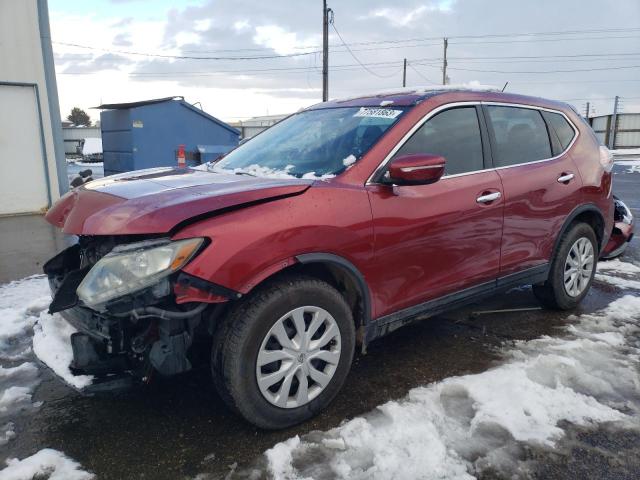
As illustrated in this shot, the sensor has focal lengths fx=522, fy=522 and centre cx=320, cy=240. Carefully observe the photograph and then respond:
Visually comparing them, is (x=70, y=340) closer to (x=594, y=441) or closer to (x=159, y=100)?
(x=594, y=441)

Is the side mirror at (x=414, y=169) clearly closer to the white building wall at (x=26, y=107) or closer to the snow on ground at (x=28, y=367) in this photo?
the snow on ground at (x=28, y=367)

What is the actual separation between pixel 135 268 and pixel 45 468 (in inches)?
40.4

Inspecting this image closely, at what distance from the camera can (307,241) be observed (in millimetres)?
2541

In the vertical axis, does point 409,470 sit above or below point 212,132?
below

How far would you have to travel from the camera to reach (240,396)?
2.45m

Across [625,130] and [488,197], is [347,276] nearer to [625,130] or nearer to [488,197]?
[488,197]

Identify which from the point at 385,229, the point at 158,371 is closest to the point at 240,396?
the point at 158,371

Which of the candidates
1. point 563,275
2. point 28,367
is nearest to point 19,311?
point 28,367

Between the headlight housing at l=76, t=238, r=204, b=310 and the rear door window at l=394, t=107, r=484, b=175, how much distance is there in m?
1.44

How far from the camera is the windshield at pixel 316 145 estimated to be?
9.92ft

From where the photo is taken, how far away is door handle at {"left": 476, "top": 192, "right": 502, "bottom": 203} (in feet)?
11.0

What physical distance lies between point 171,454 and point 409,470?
3.68ft

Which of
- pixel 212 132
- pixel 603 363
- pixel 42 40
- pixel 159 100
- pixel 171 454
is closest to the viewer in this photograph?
pixel 171 454

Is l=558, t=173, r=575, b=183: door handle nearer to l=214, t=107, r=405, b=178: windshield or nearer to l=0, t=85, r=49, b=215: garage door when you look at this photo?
l=214, t=107, r=405, b=178: windshield
